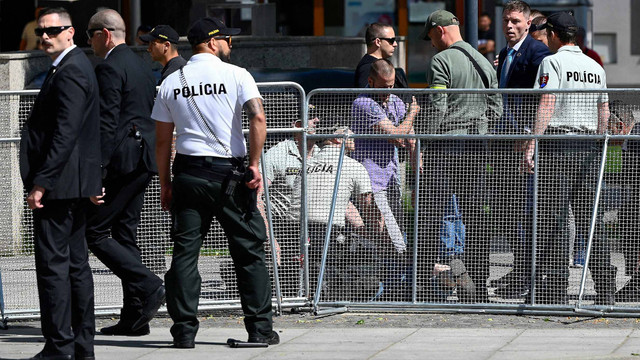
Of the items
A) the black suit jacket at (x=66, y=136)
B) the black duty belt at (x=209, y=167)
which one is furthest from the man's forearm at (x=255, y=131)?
the black suit jacket at (x=66, y=136)

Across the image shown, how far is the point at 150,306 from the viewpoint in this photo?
24.1 feet

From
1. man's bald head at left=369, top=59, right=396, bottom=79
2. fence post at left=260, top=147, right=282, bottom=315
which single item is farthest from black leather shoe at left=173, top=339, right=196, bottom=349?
man's bald head at left=369, top=59, right=396, bottom=79

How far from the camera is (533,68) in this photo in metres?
8.71

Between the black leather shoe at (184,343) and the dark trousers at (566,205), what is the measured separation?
8.14ft

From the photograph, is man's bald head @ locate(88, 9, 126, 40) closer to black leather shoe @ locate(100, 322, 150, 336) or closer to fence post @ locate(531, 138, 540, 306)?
black leather shoe @ locate(100, 322, 150, 336)

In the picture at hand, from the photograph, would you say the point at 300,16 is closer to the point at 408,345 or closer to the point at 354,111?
the point at 354,111

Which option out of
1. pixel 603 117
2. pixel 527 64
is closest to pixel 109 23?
pixel 527 64

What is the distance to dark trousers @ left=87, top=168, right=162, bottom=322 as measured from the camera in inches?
287

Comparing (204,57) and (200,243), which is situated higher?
(204,57)

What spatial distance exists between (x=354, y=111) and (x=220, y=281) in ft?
4.80

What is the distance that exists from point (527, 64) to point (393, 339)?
2.56 meters

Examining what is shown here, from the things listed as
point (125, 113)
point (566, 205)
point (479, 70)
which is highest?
point (479, 70)

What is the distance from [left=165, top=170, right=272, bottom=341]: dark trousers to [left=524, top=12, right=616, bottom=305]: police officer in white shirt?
6.86ft

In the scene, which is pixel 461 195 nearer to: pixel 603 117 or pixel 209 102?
pixel 603 117
